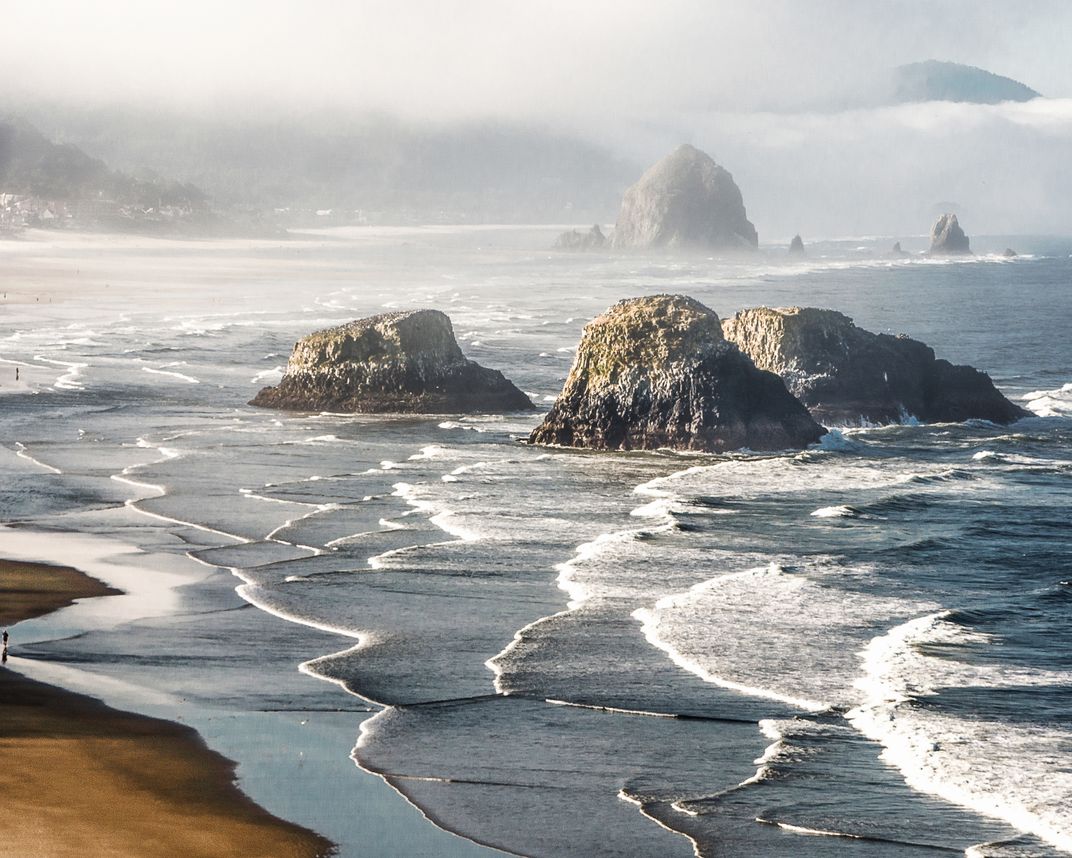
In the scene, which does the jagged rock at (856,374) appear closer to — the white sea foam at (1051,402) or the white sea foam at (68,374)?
the white sea foam at (1051,402)

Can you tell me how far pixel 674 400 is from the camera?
135ft

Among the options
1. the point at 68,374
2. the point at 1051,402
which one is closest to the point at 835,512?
the point at 1051,402

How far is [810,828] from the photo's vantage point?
13.7m

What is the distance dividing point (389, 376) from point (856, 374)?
14.8m

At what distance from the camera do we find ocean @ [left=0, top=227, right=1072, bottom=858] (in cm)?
1430

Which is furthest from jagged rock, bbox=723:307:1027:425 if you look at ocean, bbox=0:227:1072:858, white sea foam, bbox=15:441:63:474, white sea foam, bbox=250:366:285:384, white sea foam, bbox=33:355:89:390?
white sea foam, bbox=33:355:89:390

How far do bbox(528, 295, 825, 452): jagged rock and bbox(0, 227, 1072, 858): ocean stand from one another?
3.35ft

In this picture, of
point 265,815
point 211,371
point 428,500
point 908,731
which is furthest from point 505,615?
point 211,371

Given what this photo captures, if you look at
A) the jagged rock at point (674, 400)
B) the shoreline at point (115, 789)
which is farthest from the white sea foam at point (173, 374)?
the shoreline at point (115, 789)

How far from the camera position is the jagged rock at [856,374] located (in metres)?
47.4

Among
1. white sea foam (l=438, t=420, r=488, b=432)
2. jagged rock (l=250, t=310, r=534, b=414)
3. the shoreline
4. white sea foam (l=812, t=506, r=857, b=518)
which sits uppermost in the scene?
jagged rock (l=250, t=310, r=534, b=414)

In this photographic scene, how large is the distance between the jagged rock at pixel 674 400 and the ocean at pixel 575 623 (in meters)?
1.02

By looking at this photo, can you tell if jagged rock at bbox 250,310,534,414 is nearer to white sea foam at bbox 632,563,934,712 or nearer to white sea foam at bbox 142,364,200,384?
white sea foam at bbox 142,364,200,384

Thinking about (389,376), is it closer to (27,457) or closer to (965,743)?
(27,457)
